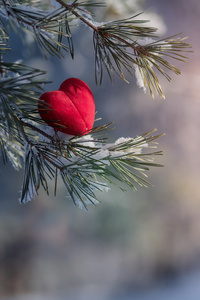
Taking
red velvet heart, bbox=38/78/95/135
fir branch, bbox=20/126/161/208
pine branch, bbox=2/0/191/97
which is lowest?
fir branch, bbox=20/126/161/208

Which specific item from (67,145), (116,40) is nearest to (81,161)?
Answer: (67,145)

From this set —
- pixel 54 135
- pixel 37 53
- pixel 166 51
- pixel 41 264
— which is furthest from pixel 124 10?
pixel 41 264

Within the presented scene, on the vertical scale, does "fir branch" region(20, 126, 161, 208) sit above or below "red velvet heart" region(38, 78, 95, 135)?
below

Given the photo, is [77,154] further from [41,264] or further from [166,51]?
[41,264]

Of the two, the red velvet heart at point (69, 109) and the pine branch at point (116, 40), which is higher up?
the pine branch at point (116, 40)

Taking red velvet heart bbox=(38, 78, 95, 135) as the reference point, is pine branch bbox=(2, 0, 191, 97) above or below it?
above

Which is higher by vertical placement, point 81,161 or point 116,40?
point 116,40

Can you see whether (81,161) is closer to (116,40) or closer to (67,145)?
(67,145)

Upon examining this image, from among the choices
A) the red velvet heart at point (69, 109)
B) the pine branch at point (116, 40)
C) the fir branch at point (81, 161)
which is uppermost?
the pine branch at point (116, 40)
